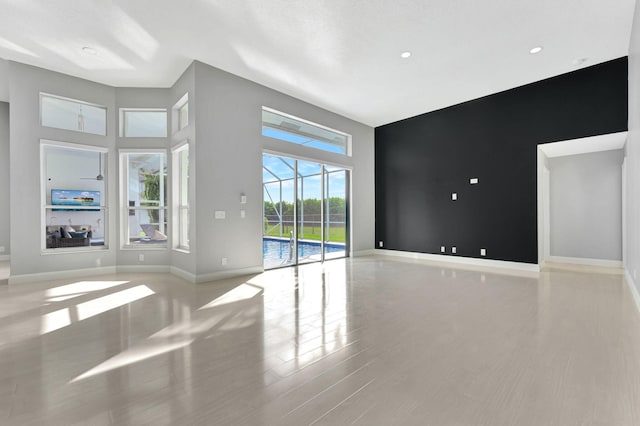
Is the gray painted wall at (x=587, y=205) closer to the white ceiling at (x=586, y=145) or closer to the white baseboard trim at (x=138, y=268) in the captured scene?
the white ceiling at (x=586, y=145)

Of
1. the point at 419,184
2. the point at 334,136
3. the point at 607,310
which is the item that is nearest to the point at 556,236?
the point at 419,184

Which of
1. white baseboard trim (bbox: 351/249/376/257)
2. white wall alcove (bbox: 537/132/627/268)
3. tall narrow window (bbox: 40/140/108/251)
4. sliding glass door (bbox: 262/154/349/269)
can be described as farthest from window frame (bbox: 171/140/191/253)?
white wall alcove (bbox: 537/132/627/268)

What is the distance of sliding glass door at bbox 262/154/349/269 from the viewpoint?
5844 mm

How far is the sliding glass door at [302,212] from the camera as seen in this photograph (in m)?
5.84

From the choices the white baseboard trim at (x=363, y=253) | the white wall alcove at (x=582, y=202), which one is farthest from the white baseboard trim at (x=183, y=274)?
the white wall alcove at (x=582, y=202)

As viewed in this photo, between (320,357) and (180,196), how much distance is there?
452 centimetres

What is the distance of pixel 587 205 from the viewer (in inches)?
245

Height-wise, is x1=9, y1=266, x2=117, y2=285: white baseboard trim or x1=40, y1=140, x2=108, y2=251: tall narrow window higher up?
x1=40, y1=140, x2=108, y2=251: tall narrow window

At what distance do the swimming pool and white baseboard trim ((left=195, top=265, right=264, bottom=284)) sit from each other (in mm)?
334

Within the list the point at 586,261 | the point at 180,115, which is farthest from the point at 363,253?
the point at 180,115

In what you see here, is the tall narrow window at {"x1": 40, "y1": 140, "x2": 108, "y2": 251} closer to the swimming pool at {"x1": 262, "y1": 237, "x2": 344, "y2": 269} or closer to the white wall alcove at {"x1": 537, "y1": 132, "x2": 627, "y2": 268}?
the swimming pool at {"x1": 262, "y1": 237, "x2": 344, "y2": 269}

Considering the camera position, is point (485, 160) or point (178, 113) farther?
point (485, 160)

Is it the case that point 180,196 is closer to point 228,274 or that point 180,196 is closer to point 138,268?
point 138,268

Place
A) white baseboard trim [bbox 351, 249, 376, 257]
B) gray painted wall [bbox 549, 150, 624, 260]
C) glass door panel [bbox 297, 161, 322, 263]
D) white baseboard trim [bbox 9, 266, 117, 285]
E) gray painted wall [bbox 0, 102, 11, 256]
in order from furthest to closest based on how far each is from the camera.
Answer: white baseboard trim [bbox 351, 249, 376, 257], gray painted wall [bbox 0, 102, 11, 256], glass door panel [bbox 297, 161, 322, 263], gray painted wall [bbox 549, 150, 624, 260], white baseboard trim [bbox 9, 266, 117, 285]
